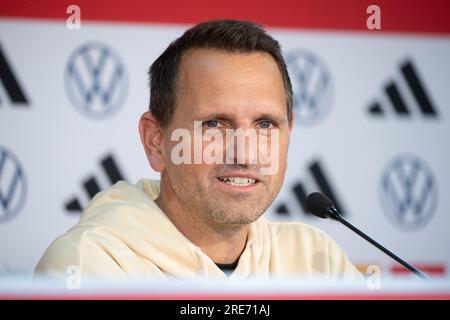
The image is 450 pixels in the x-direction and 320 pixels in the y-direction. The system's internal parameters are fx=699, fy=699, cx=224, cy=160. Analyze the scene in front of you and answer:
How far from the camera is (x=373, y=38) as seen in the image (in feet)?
8.00

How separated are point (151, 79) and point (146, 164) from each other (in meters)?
0.38

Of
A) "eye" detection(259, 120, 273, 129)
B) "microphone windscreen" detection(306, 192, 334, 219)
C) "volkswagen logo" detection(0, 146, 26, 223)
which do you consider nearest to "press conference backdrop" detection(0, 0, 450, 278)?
"volkswagen logo" detection(0, 146, 26, 223)

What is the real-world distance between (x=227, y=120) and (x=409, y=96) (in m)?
0.97

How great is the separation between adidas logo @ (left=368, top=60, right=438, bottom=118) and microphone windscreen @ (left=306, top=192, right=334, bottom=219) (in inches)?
30.0

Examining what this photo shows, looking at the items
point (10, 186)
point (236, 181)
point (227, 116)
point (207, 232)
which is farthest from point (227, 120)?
point (10, 186)

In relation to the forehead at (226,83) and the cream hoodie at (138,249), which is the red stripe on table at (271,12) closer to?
the forehead at (226,83)

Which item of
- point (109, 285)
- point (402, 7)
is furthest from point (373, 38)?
point (109, 285)

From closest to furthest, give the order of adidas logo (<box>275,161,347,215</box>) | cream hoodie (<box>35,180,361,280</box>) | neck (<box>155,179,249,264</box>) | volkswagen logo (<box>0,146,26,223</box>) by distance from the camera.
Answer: cream hoodie (<box>35,180,361,280</box>), neck (<box>155,179,249,264</box>), volkswagen logo (<box>0,146,26,223</box>), adidas logo (<box>275,161,347,215</box>)

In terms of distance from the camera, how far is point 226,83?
5.79 feet

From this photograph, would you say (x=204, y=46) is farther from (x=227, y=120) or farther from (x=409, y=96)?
(x=409, y=96)

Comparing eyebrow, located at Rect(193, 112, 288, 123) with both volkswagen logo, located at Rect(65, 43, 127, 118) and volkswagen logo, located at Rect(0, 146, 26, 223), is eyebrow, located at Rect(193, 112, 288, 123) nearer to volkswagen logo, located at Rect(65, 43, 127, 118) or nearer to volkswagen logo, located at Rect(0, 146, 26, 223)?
volkswagen logo, located at Rect(65, 43, 127, 118)

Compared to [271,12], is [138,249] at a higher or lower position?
lower

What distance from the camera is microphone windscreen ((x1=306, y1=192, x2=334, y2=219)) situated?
180cm

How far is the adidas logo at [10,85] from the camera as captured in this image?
2.20m
